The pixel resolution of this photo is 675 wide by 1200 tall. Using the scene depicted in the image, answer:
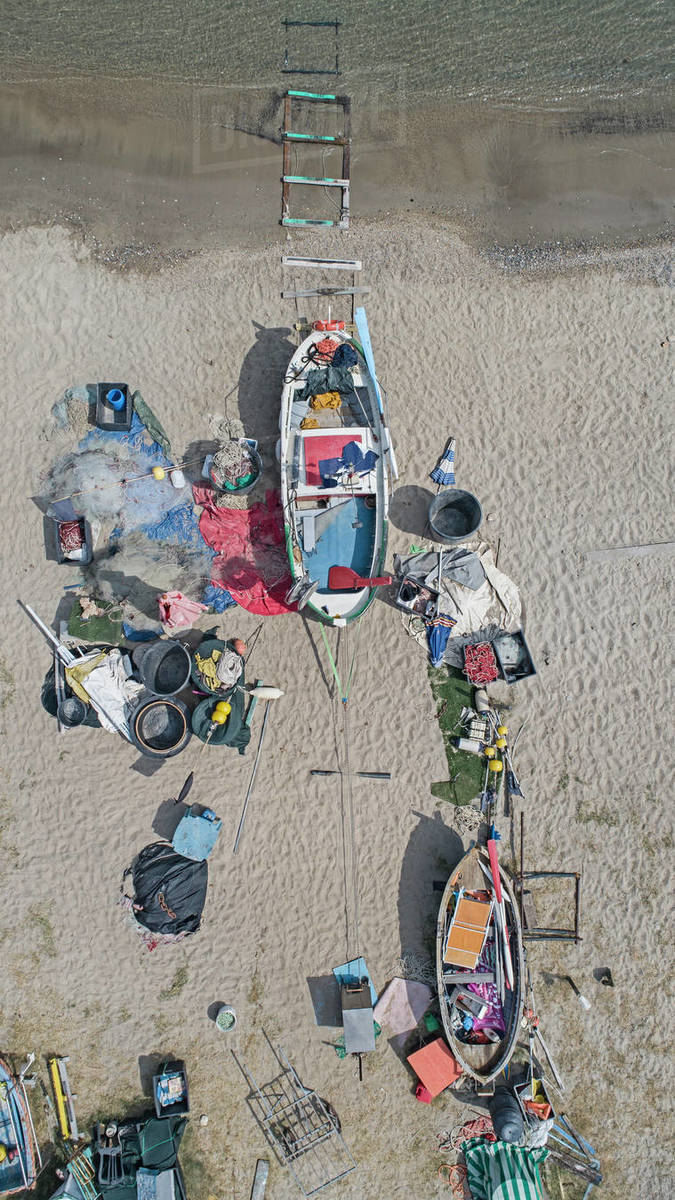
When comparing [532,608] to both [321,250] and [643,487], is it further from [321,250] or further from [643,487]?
[321,250]

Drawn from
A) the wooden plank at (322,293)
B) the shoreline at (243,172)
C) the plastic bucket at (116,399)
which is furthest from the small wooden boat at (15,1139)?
the shoreline at (243,172)

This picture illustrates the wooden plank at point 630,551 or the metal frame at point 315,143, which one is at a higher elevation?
the metal frame at point 315,143

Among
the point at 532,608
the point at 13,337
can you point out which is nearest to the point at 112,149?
the point at 13,337

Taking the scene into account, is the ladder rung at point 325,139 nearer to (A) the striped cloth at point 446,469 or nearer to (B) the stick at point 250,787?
(A) the striped cloth at point 446,469

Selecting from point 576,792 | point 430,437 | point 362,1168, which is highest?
point 430,437

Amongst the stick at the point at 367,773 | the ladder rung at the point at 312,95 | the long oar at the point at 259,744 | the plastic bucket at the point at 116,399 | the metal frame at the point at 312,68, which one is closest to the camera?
the long oar at the point at 259,744

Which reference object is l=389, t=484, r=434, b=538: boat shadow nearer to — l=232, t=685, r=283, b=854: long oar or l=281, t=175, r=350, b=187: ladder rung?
l=232, t=685, r=283, b=854: long oar

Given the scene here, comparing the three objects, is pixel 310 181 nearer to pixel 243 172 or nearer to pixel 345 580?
pixel 243 172

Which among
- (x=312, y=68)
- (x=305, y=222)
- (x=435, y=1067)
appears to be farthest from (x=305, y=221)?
(x=435, y=1067)
